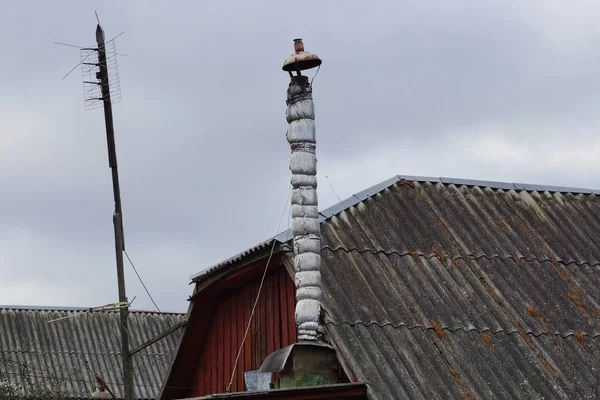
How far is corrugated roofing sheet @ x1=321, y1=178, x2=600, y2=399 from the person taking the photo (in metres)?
12.6

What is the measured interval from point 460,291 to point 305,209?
91.5 inches

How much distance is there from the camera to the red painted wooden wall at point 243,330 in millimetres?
14375

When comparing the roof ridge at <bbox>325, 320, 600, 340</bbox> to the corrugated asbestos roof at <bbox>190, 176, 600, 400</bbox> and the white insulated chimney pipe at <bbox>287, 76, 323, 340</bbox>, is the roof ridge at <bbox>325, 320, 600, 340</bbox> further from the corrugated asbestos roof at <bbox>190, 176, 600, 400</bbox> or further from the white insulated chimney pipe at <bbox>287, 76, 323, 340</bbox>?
the white insulated chimney pipe at <bbox>287, 76, 323, 340</bbox>

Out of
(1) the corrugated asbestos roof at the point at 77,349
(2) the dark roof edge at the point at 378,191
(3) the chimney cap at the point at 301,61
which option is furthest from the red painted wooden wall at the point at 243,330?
(1) the corrugated asbestos roof at the point at 77,349

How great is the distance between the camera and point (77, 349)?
30.3 meters

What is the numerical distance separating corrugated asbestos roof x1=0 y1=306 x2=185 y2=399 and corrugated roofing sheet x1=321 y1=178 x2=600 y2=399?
14.7 m

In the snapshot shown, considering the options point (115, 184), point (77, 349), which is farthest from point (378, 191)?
point (77, 349)

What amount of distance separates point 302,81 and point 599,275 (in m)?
5.03

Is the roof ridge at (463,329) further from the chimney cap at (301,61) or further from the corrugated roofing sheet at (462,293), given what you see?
the chimney cap at (301,61)

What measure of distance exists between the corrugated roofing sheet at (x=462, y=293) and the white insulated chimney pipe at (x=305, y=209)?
0.28 meters

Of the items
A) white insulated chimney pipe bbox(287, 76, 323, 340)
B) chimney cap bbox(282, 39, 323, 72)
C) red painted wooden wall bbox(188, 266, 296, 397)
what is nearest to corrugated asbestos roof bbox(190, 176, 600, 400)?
white insulated chimney pipe bbox(287, 76, 323, 340)

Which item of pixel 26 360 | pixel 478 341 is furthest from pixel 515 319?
pixel 26 360

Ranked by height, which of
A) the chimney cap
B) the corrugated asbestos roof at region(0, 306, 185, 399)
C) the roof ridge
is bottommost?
the roof ridge

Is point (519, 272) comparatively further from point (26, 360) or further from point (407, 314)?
point (26, 360)
